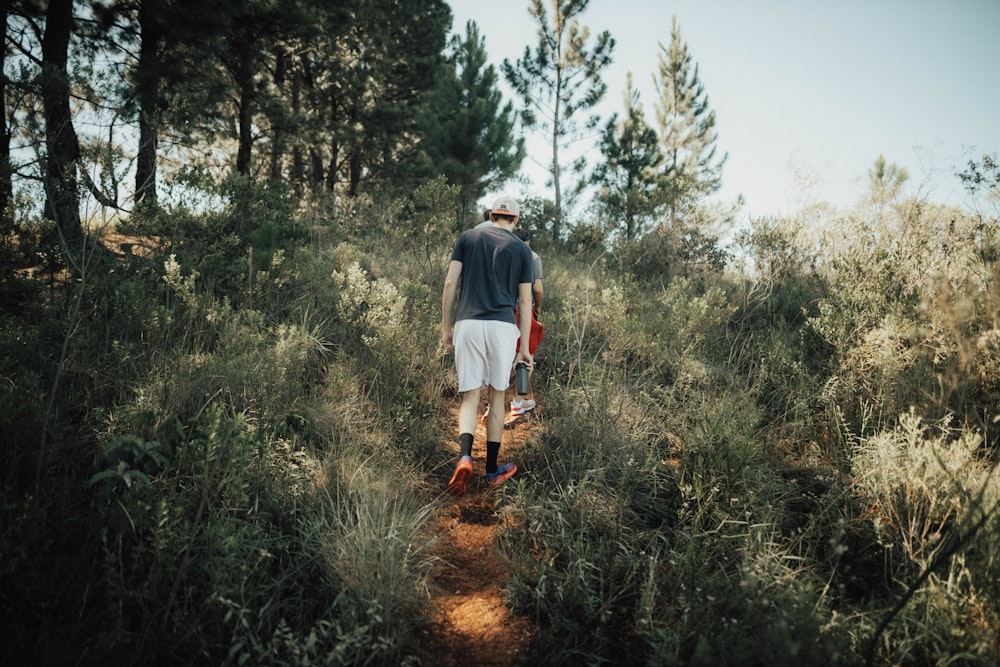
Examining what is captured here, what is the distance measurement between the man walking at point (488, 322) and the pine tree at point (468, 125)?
973 cm

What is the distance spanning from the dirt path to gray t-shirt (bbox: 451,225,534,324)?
4.45ft

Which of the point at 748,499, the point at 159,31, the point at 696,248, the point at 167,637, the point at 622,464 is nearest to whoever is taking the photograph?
the point at 167,637

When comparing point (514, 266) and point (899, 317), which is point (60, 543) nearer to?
point (514, 266)

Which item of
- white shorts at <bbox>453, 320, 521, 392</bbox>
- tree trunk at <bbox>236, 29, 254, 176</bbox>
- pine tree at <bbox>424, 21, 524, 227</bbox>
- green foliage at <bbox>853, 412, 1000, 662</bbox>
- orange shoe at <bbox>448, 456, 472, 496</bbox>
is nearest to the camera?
green foliage at <bbox>853, 412, 1000, 662</bbox>

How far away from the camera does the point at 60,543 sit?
2.33 metres

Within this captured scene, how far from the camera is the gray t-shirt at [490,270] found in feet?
12.3

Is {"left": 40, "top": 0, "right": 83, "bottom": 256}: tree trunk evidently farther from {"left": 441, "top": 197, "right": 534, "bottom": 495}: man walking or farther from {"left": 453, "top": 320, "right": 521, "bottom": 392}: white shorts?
{"left": 453, "top": 320, "right": 521, "bottom": 392}: white shorts

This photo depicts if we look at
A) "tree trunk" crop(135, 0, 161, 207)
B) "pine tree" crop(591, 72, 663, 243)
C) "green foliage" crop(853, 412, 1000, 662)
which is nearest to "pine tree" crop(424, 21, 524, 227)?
"pine tree" crop(591, 72, 663, 243)

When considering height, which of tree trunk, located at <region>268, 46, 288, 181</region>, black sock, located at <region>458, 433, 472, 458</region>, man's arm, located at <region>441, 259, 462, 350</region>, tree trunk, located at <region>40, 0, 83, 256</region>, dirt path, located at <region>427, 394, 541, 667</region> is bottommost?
dirt path, located at <region>427, 394, 541, 667</region>

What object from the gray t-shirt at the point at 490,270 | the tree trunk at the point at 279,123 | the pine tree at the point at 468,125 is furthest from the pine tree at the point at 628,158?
the gray t-shirt at the point at 490,270

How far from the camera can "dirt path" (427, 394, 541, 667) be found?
242 cm

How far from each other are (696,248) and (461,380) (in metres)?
7.17

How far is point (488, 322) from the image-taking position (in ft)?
12.2

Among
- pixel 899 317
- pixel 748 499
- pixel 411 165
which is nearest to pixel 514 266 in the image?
pixel 748 499
